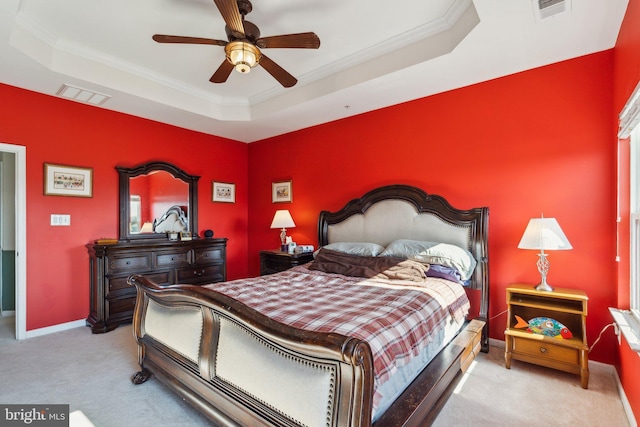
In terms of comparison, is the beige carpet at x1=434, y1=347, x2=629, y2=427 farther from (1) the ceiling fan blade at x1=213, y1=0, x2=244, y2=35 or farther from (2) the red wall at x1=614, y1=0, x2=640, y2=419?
(1) the ceiling fan blade at x1=213, y1=0, x2=244, y2=35

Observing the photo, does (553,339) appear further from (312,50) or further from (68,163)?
(68,163)

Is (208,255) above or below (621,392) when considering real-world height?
above

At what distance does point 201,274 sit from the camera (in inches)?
171

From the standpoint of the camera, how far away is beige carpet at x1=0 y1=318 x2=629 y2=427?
1.92 meters

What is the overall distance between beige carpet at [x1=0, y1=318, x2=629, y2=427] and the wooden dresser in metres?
0.62

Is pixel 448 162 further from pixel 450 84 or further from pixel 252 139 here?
pixel 252 139

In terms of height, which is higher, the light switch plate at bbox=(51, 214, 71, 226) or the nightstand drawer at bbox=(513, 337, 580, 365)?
the light switch plate at bbox=(51, 214, 71, 226)

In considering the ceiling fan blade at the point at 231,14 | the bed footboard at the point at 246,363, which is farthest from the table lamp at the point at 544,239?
the ceiling fan blade at the point at 231,14

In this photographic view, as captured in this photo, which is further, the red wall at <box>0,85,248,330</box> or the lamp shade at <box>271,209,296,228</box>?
the lamp shade at <box>271,209,296,228</box>

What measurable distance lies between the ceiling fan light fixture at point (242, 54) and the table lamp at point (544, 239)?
2604 mm

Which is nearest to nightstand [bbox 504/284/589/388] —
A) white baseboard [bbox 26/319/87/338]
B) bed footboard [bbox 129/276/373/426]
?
bed footboard [bbox 129/276/373/426]

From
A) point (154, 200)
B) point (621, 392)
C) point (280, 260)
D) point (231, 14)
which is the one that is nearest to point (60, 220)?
point (154, 200)

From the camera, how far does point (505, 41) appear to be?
2.45 m

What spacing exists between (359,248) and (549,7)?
2565 millimetres
